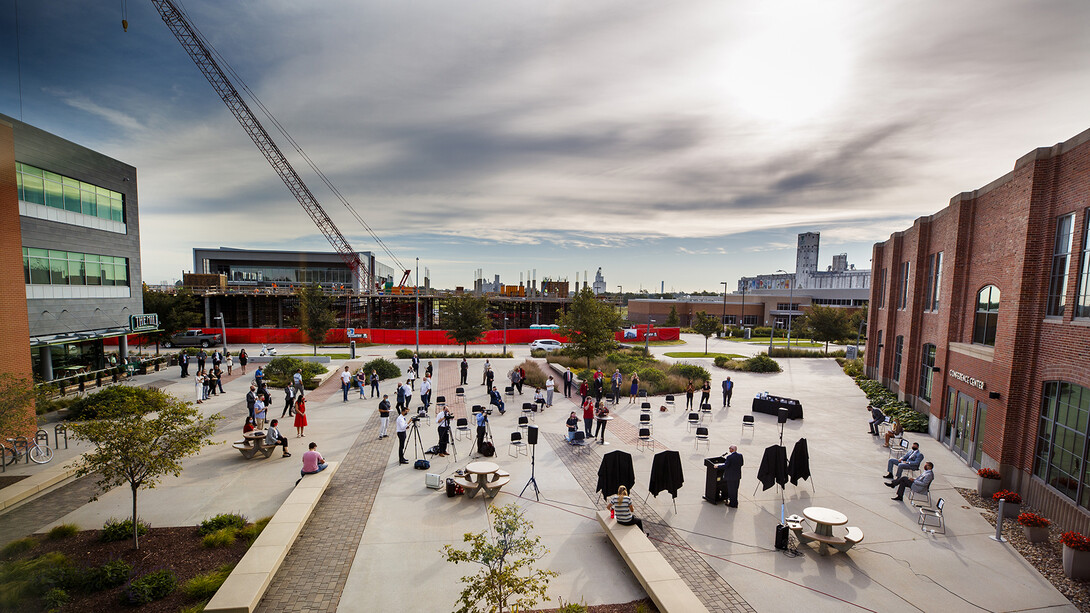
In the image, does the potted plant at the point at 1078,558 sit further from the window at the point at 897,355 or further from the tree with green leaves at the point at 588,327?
the tree with green leaves at the point at 588,327

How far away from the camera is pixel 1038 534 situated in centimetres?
1023

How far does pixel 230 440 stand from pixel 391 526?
375 inches

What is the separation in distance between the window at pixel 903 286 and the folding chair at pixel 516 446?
74.7 ft

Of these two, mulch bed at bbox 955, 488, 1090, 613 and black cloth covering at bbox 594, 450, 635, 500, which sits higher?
black cloth covering at bbox 594, 450, 635, 500

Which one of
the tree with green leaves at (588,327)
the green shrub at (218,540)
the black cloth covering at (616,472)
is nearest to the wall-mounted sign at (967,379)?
the black cloth covering at (616,472)

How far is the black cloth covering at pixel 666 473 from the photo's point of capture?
1119 centimetres

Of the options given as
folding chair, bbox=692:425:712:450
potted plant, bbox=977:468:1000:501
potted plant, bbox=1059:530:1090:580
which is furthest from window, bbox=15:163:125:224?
potted plant, bbox=977:468:1000:501

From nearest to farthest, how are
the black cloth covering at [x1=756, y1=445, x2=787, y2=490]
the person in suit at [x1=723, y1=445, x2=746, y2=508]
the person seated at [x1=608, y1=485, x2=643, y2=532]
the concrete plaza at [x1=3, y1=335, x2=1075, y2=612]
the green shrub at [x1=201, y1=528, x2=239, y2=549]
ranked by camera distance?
the concrete plaza at [x1=3, y1=335, x2=1075, y2=612], the green shrub at [x1=201, y1=528, x2=239, y2=549], the person seated at [x1=608, y1=485, x2=643, y2=532], the person in suit at [x1=723, y1=445, x2=746, y2=508], the black cloth covering at [x1=756, y1=445, x2=787, y2=490]

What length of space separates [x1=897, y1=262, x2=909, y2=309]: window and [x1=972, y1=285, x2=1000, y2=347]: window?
360 inches

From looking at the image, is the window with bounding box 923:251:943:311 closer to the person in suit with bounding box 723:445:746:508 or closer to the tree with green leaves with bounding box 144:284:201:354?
the person in suit with bounding box 723:445:746:508

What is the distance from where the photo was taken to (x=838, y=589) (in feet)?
27.8

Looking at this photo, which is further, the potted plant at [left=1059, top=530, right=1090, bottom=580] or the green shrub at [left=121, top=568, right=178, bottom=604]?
the potted plant at [left=1059, top=530, right=1090, bottom=580]

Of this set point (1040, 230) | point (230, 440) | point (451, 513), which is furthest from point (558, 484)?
point (1040, 230)

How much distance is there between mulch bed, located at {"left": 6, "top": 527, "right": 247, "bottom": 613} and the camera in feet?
25.0
